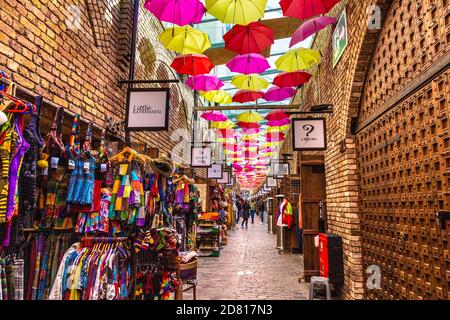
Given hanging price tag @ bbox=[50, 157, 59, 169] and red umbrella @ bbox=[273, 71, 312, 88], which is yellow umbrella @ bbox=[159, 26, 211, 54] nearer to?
red umbrella @ bbox=[273, 71, 312, 88]

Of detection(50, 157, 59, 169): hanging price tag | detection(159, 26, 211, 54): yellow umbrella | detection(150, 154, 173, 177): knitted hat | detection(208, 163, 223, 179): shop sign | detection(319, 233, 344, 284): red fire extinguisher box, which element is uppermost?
detection(159, 26, 211, 54): yellow umbrella

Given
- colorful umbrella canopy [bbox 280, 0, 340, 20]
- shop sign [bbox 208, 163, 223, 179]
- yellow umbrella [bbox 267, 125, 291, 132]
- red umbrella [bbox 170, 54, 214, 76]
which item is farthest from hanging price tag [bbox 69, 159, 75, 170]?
yellow umbrella [bbox 267, 125, 291, 132]

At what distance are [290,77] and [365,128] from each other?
291 cm

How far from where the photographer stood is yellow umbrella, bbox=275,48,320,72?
671 centimetres

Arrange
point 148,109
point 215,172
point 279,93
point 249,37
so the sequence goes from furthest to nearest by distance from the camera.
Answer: point 215,172
point 279,93
point 249,37
point 148,109

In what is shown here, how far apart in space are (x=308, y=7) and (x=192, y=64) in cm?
261

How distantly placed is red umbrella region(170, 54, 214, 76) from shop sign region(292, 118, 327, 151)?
2210 mm

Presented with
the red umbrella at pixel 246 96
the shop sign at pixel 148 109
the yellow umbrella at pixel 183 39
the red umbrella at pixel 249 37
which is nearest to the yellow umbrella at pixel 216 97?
the red umbrella at pixel 246 96

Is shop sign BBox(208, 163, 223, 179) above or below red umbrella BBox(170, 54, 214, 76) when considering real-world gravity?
below

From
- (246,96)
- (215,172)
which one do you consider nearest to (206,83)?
(246,96)

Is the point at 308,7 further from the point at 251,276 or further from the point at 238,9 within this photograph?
the point at 251,276

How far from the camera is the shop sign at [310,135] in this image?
607cm

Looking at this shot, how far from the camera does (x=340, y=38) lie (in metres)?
5.64
